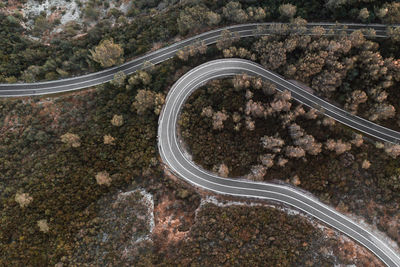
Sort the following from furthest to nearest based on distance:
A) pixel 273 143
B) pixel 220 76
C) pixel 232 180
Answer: pixel 220 76, pixel 232 180, pixel 273 143

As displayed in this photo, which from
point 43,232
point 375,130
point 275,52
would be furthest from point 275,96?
point 43,232

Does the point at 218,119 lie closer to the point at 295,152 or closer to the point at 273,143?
the point at 273,143

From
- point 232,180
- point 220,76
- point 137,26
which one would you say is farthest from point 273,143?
point 137,26

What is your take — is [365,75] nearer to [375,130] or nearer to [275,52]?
[375,130]

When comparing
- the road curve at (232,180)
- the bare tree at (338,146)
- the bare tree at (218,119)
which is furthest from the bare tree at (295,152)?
the bare tree at (218,119)

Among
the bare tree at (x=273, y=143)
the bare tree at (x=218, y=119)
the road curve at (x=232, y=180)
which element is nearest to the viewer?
the road curve at (x=232, y=180)

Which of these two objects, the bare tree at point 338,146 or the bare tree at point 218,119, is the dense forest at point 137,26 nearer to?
the bare tree at point 218,119

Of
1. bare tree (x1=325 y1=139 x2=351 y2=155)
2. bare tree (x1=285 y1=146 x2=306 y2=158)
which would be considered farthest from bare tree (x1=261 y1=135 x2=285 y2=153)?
bare tree (x1=325 y1=139 x2=351 y2=155)

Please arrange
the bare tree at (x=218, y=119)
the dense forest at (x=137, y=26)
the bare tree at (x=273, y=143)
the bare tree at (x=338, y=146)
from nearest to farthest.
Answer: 1. the bare tree at (x=338, y=146)
2. the bare tree at (x=273, y=143)
3. the bare tree at (x=218, y=119)
4. the dense forest at (x=137, y=26)
